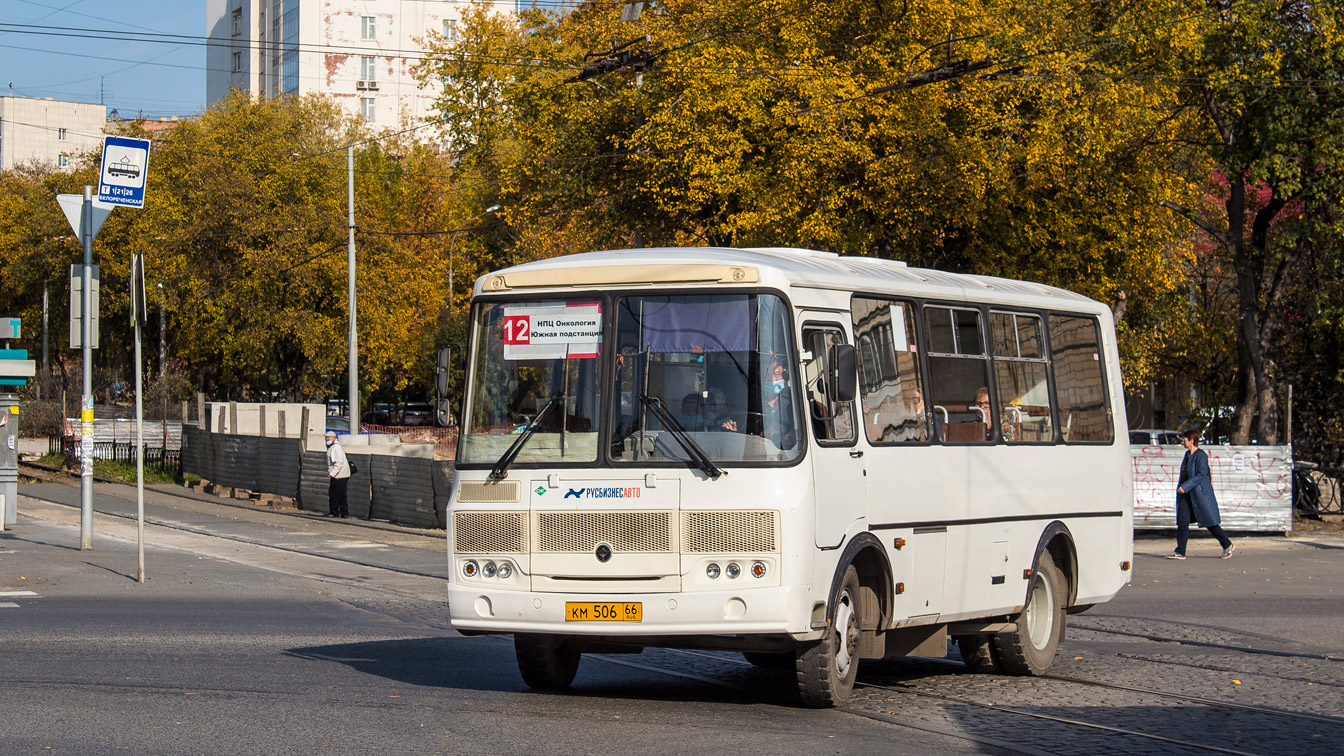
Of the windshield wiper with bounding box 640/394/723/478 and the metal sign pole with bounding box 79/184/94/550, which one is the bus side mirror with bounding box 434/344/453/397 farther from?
the metal sign pole with bounding box 79/184/94/550

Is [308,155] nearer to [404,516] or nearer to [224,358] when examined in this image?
[224,358]

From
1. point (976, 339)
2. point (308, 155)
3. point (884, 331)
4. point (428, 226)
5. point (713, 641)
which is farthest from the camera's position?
point (428, 226)

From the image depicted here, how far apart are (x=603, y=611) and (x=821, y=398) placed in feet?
5.87

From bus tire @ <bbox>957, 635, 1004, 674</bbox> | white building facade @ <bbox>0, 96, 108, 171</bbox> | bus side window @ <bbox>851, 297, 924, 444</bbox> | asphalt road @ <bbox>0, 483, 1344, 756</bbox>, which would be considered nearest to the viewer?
asphalt road @ <bbox>0, 483, 1344, 756</bbox>

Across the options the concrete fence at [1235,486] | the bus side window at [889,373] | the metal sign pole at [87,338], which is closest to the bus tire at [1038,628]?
the bus side window at [889,373]

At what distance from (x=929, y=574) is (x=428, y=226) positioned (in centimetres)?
6559

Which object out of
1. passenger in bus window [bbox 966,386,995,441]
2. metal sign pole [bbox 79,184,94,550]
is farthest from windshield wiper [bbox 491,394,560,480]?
metal sign pole [bbox 79,184,94,550]

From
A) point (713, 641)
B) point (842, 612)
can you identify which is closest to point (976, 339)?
point (842, 612)

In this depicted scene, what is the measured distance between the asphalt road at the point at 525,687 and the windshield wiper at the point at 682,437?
4.71ft

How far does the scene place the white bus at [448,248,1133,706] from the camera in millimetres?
8969

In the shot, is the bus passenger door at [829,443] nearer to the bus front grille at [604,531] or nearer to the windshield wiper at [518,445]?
the bus front grille at [604,531]

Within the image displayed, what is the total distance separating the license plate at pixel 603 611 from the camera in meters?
9.02

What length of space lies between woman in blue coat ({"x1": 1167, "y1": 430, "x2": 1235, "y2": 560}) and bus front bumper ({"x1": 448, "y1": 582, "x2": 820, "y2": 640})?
14767 millimetres

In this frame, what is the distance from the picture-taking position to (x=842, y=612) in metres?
9.44
